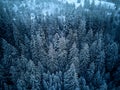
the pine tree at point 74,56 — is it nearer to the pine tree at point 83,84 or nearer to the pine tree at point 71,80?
the pine tree at point 83,84

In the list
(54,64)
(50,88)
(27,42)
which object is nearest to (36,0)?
(27,42)

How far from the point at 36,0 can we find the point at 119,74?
108m

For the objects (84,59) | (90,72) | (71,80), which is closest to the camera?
(71,80)

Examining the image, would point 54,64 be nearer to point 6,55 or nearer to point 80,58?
point 80,58

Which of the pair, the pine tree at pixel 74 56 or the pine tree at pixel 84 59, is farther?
the pine tree at pixel 84 59

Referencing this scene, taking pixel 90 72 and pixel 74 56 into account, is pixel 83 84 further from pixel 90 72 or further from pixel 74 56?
pixel 74 56

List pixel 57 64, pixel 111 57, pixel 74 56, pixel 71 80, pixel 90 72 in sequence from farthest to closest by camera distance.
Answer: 1. pixel 111 57
2. pixel 74 56
3. pixel 57 64
4. pixel 90 72
5. pixel 71 80

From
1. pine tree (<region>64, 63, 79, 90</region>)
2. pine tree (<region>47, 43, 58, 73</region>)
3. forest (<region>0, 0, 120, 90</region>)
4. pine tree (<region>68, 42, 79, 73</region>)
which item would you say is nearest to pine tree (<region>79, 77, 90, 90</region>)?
forest (<region>0, 0, 120, 90</region>)

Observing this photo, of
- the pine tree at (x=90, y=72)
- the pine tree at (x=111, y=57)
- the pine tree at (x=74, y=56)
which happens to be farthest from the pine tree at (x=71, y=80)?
the pine tree at (x=111, y=57)

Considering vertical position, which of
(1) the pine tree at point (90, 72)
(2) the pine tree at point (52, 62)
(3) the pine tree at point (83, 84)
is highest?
(2) the pine tree at point (52, 62)

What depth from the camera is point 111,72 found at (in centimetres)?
4512

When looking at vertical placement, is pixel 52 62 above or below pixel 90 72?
above

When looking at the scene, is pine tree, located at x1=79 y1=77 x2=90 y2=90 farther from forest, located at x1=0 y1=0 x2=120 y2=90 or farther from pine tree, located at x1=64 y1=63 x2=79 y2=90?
pine tree, located at x1=64 y1=63 x2=79 y2=90

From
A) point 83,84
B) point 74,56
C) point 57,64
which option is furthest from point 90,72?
point 57,64
